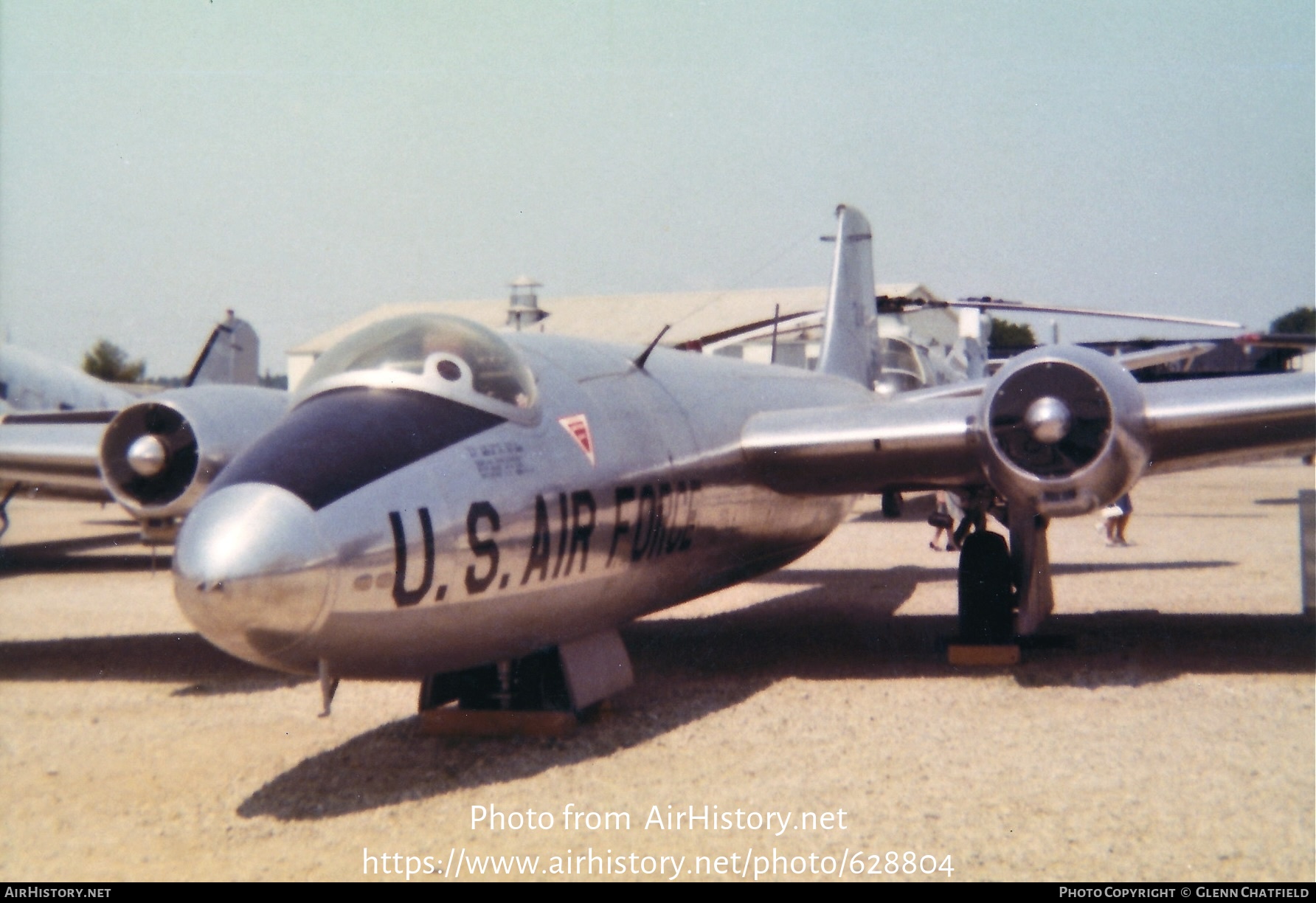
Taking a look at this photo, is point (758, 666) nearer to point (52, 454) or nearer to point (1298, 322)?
point (52, 454)

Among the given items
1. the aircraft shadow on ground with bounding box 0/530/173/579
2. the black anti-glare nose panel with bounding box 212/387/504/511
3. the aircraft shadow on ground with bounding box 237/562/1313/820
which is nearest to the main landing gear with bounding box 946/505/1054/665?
the aircraft shadow on ground with bounding box 237/562/1313/820

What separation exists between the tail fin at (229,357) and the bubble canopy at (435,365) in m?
13.6

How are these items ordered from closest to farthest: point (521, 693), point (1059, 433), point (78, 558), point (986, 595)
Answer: point (521, 693), point (1059, 433), point (986, 595), point (78, 558)

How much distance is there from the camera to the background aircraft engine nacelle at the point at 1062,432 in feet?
26.1

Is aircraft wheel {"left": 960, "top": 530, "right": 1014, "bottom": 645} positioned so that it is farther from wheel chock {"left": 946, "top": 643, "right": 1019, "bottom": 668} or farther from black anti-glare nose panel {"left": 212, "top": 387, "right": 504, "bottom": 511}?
black anti-glare nose panel {"left": 212, "top": 387, "right": 504, "bottom": 511}

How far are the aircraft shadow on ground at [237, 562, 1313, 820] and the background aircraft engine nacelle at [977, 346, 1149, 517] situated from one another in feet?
4.71

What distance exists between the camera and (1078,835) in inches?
204

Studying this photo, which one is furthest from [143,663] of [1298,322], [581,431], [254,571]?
[1298,322]

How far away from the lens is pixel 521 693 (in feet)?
23.2

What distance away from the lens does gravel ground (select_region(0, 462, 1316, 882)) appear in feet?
16.5

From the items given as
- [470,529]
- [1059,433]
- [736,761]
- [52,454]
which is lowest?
[736,761]

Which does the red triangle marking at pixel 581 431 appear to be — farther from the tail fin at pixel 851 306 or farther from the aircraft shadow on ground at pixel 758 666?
the tail fin at pixel 851 306

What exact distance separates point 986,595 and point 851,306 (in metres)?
6.00

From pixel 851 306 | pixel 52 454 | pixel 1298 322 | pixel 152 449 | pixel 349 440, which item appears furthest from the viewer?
pixel 1298 322
